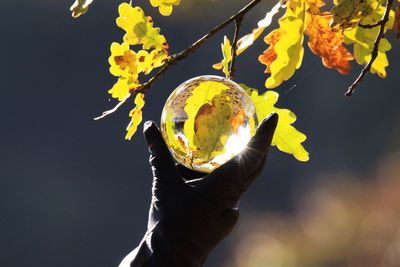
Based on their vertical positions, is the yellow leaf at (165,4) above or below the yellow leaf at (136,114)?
above

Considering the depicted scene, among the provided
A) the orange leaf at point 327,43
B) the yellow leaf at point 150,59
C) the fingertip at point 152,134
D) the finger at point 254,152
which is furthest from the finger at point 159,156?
the orange leaf at point 327,43

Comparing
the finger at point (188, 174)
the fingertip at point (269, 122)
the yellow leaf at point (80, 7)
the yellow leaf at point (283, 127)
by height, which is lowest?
the yellow leaf at point (283, 127)

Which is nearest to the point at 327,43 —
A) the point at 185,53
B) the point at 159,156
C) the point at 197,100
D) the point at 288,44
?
the point at 288,44

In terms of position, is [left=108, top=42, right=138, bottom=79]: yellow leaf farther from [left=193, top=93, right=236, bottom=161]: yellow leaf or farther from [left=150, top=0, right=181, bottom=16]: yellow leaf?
[left=193, top=93, right=236, bottom=161]: yellow leaf

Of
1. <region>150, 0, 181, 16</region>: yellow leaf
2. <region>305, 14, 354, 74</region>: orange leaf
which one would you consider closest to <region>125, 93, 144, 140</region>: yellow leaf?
<region>150, 0, 181, 16</region>: yellow leaf

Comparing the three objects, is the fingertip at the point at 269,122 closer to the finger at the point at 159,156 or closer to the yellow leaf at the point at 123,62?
the finger at the point at 159,156

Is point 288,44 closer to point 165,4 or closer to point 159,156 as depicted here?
point 165,4

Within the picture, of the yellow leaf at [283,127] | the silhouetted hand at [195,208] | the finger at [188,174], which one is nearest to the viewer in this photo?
the silhouetted hand at [195,208]
